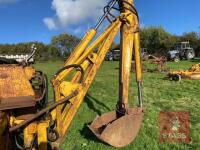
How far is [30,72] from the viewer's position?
4.38 meters

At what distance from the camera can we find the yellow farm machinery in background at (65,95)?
404cm

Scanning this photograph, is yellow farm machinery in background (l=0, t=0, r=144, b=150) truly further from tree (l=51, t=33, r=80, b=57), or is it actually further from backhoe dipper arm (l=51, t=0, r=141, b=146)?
tree (l=51, t=33, r=80, b=57)

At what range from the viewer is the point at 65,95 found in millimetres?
4750

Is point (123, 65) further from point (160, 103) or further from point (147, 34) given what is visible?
point (147, 34)

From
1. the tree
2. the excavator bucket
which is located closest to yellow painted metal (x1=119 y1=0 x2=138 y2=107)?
the excavator bucket

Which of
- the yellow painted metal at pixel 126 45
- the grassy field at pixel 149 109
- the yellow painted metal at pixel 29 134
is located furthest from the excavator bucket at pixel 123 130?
the yellow painted metal at pixel 29 134

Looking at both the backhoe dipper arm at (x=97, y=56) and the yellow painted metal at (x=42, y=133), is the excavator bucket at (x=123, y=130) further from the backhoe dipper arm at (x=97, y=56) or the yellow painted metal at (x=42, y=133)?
the yellow painted metal at (x=42, y=133)

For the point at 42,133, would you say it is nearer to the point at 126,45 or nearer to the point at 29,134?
the point at 29,134

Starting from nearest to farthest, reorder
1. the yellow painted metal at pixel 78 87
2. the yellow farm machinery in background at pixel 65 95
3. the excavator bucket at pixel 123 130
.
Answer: the yellow farm machinery in background at pixel 65 95 → the yellow painted metal at pixel 78 87 → the excavator bucket at pixel 123 130

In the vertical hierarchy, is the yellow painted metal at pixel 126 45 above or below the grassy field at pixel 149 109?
above

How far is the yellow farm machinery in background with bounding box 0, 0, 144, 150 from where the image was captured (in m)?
4.04

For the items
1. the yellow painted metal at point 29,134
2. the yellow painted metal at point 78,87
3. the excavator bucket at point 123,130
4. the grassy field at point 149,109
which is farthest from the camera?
the grassy field at point 149,109

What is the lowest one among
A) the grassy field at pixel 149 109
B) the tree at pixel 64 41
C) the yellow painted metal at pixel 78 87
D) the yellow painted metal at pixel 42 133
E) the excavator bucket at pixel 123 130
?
the grassy field at pixel 149 109

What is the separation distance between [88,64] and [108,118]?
52.9 inches
